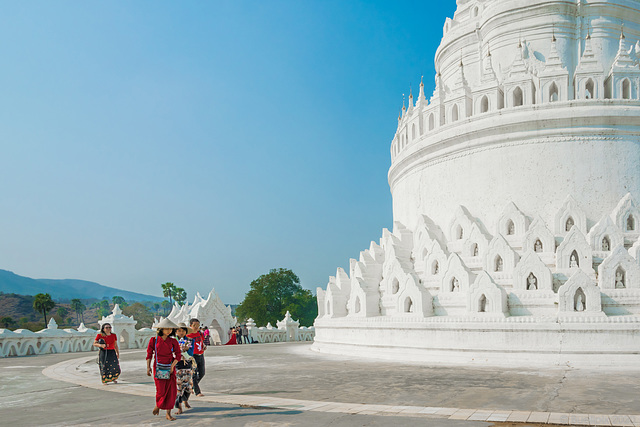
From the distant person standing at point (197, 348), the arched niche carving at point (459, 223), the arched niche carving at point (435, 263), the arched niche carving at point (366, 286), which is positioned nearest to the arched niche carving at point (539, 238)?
the arched niche carving at point (459, 223)

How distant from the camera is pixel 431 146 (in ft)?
73.7

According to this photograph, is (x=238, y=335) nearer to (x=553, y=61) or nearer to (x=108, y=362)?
(x=108, y=362)

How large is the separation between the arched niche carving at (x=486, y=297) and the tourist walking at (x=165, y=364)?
10.9 meters

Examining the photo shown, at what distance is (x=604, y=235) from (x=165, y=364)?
1490 centimetres

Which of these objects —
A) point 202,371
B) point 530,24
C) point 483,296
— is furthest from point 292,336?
point 202,371

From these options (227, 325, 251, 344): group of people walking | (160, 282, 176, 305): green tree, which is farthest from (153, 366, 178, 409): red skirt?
(160, 282, 176, 305): green tree

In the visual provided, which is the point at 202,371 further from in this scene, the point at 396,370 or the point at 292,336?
the point at 292,336

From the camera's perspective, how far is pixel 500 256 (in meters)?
19.0

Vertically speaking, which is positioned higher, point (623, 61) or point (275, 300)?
point (623, 61)

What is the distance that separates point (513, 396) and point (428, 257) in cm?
1014

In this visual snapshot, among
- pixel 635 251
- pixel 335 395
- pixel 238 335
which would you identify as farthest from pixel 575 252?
pixel 238 335

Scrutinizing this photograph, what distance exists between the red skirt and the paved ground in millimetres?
255

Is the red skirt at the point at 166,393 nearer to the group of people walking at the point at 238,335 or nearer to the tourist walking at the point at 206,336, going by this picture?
the tourist walking at the point at 206,336

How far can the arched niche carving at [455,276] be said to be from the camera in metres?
18.5
